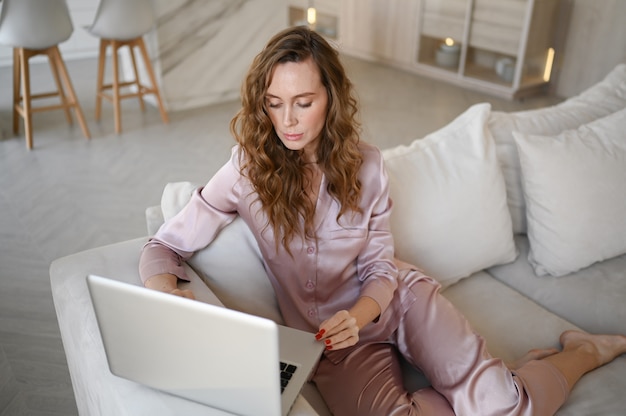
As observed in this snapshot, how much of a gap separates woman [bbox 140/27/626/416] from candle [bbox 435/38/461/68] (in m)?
3.72

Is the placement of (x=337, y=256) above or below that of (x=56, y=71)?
above

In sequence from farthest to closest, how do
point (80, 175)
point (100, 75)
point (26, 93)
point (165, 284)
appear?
point (100, 75), point (26, 93), point (80, 175), point (165, 284)

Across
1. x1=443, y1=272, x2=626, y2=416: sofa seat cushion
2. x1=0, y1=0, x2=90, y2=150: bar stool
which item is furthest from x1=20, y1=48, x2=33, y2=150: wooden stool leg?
x1=443, y1=272, x2=626, y2=416: sofa seat cushion

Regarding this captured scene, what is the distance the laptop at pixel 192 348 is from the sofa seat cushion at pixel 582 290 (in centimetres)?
97

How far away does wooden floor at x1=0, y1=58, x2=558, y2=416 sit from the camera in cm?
196

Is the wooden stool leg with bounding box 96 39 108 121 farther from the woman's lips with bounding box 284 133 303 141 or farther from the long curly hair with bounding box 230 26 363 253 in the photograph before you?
the woman's lips with bounding box 284 133 303 141

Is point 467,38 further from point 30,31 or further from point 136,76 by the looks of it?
point 30,31

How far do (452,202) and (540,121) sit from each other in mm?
533

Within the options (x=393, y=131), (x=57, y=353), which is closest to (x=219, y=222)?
(x=57, y=353)

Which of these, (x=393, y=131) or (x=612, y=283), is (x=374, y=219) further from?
(x=393, y=131)

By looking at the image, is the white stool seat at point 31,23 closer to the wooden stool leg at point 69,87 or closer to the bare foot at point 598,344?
the wooden stool leg at point 69,87

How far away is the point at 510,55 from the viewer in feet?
Result: 14.8

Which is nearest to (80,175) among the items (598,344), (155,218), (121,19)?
(121,19)

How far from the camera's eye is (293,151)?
4.46 ft
